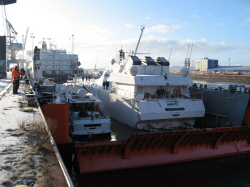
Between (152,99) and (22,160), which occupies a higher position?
(152,99)

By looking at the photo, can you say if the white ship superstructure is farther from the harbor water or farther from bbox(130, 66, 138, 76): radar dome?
the harbor water

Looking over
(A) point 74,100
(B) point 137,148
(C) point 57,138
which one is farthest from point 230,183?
(A) point 74,100

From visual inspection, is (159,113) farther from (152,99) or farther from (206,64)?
(206,64)

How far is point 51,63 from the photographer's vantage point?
30844 mm

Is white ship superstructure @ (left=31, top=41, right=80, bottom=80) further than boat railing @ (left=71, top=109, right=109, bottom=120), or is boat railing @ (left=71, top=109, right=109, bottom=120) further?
white ship superstructure @ (left=31, top=41, right=80, bottom=80)

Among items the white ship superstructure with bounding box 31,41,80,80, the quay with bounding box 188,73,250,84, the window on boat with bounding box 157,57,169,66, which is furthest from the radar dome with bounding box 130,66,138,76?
the quay with bounding box 188,73,250,84

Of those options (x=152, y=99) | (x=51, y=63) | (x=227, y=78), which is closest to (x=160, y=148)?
(x=152, y=99)

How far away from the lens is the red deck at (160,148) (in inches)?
478

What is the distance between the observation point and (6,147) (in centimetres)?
723

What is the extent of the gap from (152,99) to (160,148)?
151 inches

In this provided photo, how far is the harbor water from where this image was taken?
11.9 meters

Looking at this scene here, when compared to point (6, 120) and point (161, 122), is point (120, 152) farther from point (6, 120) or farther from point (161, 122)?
point (6, 120)

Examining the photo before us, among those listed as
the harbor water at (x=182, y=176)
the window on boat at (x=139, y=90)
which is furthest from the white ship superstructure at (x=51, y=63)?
the harbor water at (x=182, y=176)

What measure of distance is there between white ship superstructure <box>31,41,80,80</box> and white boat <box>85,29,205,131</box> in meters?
12.5
